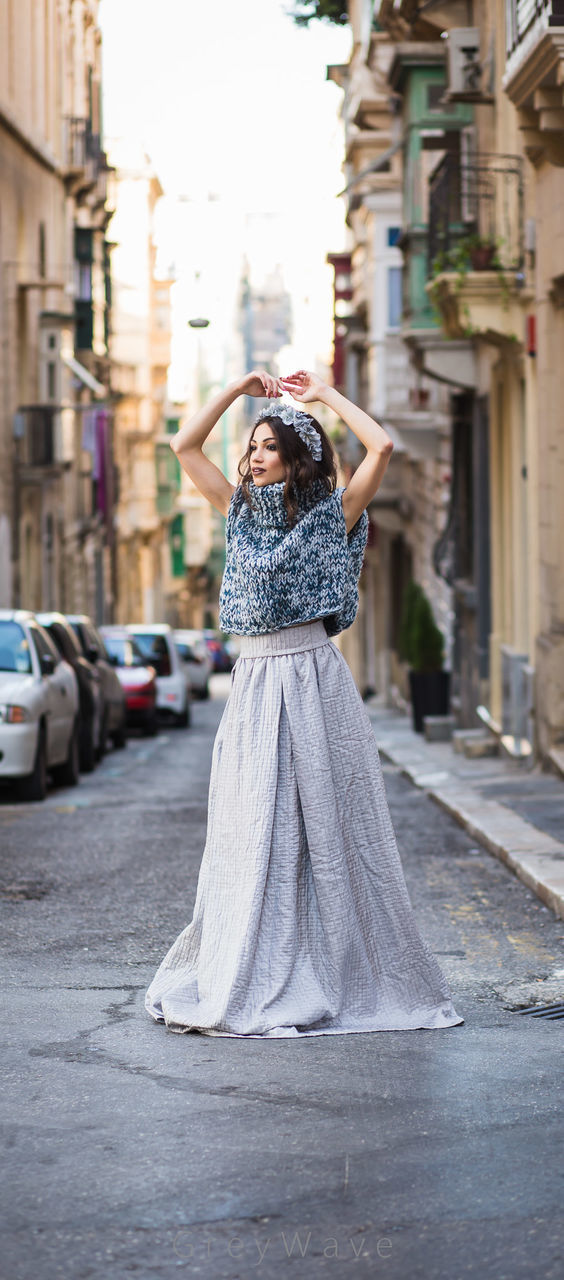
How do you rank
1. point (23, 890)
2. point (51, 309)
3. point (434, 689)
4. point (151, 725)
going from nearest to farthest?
1. point (23, 890)
2. point (434, 689)
3. point (151, 725)
4. point (51, 309)

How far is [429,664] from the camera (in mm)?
24484

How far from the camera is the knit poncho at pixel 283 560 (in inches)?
249

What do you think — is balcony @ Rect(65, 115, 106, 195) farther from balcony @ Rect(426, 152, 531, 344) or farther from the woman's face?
the woman's face

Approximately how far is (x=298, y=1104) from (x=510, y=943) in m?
3.17

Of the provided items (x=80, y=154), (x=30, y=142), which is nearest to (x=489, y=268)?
(x=30, y=142)

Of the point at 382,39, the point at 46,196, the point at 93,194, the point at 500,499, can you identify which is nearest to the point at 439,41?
the point at 382,39

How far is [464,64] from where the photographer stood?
2055 cm

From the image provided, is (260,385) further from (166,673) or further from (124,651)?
(166,673)

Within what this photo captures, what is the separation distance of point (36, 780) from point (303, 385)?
32.9ft

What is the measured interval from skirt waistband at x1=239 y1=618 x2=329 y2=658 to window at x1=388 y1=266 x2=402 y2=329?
28.9 metres

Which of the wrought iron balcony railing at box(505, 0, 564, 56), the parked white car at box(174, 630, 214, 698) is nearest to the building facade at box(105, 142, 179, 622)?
the parked white car at box(174, 630, 214, 698)

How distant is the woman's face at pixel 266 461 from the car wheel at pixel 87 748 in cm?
1411

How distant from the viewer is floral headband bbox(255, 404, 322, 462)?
20.8 ft

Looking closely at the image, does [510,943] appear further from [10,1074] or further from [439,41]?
[439,41]
